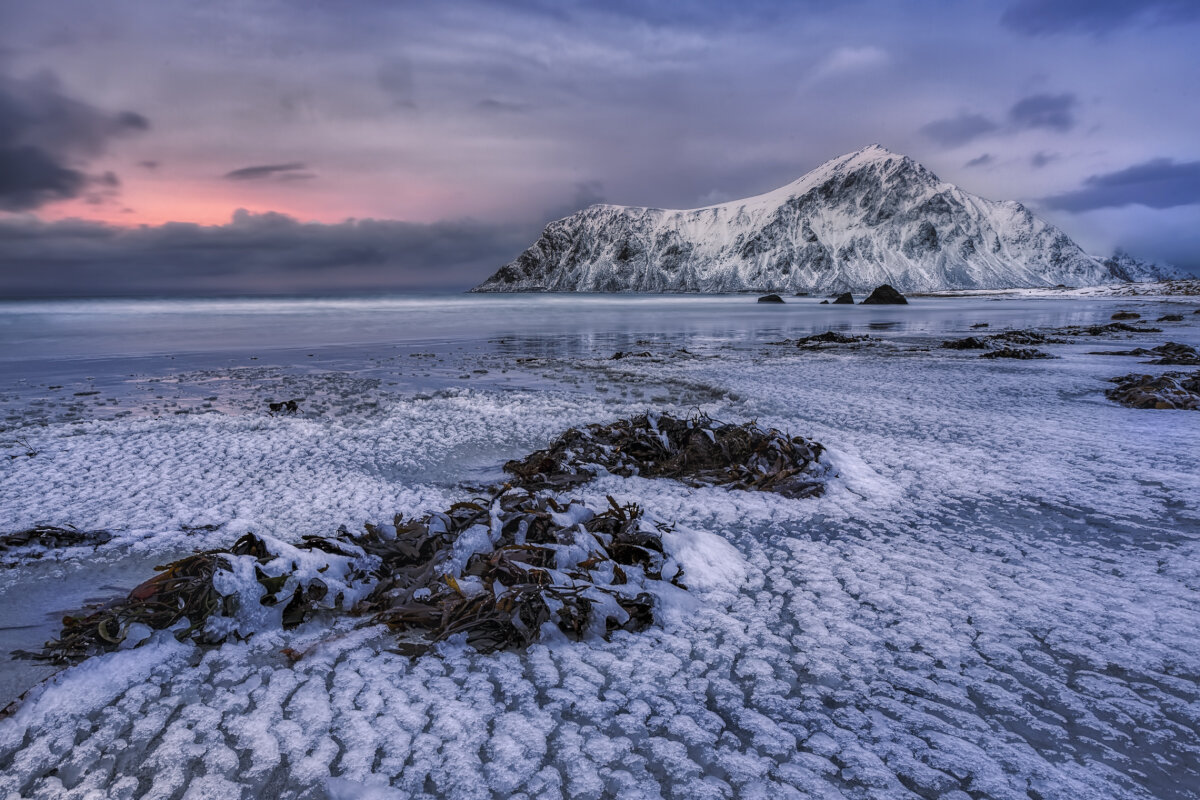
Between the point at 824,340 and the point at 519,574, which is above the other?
the point at 824,340

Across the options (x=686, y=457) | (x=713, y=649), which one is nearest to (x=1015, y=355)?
(x=686, y=457)

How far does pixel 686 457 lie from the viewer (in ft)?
17.7

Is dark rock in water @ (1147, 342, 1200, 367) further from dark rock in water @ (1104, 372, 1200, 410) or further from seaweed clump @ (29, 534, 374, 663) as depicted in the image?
seaweed clump @ (29, 534, 374, 663)

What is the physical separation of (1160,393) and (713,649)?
28.6ft

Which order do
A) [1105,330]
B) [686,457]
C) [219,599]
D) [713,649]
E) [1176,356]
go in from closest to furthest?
1. [713,649]
2. [219,599]
3. [686,457]
4. [1176,356]
5. [1105,330]

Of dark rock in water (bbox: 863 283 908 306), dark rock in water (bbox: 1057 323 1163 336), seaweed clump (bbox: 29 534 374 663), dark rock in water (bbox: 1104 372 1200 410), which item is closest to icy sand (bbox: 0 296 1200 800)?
seaweed clump (bbox: 29 534 374 663)

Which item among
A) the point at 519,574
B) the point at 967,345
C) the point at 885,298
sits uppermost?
the point at 885,298

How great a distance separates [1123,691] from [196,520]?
5.25 meters

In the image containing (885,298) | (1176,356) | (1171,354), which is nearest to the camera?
(1176,356)

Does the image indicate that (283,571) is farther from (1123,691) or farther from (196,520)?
(1123,691)

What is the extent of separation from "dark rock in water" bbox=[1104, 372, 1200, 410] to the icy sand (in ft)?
3.11

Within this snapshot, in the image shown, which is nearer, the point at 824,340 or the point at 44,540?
the point at 44,540

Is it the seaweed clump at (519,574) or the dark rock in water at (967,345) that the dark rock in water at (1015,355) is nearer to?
the dark rock in water at (967,345)

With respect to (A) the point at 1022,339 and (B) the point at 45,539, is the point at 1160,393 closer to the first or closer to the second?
(A) the point at 1022,339
